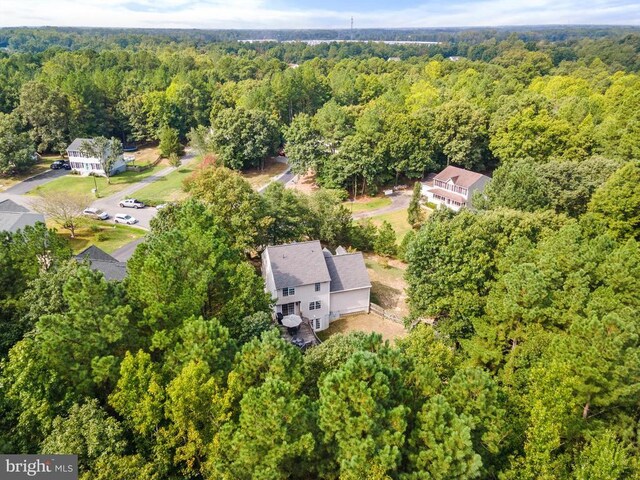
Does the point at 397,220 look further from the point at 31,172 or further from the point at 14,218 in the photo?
the point at 31,172

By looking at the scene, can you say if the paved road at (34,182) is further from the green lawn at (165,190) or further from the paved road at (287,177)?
the paved road at (287,177)

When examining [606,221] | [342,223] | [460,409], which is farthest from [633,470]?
[342,223]

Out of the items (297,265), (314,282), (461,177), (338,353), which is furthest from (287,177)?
(338,353)

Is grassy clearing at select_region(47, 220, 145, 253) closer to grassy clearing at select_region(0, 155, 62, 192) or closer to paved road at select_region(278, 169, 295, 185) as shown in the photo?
grassy clearing at select_region(0, 155, 62, 192)

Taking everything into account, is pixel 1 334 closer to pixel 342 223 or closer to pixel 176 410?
pixel 176 410

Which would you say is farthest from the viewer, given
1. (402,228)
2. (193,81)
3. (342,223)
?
(193,81)
